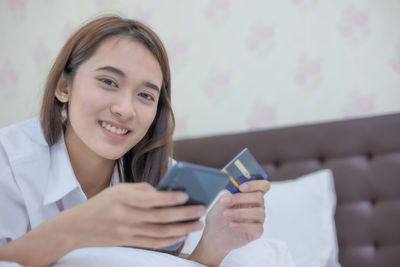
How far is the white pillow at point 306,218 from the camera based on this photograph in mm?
1373

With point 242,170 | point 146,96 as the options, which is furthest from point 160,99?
point 242,170

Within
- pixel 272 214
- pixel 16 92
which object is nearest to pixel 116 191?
pixel 272 214

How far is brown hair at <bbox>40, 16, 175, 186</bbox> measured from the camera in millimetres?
1066

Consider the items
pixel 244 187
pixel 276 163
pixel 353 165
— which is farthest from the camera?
pixel 276 163

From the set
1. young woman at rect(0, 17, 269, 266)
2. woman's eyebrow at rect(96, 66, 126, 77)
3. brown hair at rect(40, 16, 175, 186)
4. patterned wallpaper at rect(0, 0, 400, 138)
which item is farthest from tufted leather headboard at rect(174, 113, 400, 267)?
woman's eyebrow at rect(96, 66, 126, 77)

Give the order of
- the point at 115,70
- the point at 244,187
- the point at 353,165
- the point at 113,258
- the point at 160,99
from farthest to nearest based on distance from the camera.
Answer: the point at 353,165 → the point at 160,99 → the point at 115,70 → the point at 244,187 → the point at 113,258

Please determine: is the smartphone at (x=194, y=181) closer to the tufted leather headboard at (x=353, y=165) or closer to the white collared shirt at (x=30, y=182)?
the white collared shirt at (x=30, y=182)

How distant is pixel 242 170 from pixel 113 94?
425 millimetres

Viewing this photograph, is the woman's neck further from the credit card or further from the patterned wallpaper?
the patterned wallpaper

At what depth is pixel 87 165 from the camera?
46.4 inches

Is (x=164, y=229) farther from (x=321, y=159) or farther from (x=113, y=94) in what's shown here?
(x=321, y=159)

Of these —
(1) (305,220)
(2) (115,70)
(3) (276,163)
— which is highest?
(2) (115,70)

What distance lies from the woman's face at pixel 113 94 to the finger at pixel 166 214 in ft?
1.43

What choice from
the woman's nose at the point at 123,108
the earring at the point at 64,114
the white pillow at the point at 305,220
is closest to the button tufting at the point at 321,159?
the white pillow at the point at 305,220
